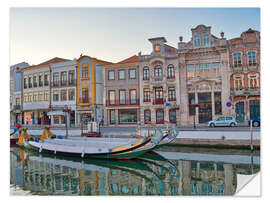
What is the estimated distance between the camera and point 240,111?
1551 centimetres

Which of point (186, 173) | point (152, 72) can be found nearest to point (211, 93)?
point (152, 72)

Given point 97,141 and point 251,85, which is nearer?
point 97,141

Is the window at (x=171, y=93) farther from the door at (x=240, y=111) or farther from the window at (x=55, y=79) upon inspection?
the window at (x=55, y=79)

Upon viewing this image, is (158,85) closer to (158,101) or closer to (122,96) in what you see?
(158,101)

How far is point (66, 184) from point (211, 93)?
12.2 m

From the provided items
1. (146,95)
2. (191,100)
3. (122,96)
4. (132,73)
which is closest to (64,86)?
(122,96)

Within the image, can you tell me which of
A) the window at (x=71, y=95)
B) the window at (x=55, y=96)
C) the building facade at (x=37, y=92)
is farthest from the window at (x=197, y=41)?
the window at (x=55, y=96)

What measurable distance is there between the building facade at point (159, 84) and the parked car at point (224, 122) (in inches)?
113

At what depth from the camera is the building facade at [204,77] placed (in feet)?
55.8

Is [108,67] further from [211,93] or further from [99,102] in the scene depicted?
[211,93]

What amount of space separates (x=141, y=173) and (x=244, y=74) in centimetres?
1068
